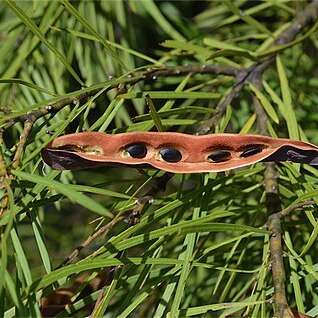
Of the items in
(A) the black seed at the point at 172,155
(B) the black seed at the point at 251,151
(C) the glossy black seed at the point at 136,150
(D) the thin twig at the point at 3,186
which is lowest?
(B) the black seed at the point at 251,151

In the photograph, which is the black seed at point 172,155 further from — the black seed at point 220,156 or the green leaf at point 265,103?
the green leaf at point 265,103

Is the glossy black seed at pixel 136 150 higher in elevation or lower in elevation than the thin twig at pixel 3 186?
lower

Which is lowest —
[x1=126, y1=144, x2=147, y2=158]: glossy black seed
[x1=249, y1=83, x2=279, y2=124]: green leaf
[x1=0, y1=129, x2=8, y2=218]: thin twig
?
[x1=249, y1=83, x2=279, y2=124]: green leaf

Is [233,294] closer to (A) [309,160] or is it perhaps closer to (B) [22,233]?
(A) [309,160]

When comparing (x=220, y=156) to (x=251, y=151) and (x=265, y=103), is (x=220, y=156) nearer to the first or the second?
(x=251, y=151)

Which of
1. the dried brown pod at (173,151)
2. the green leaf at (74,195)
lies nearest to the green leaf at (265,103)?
the dried brown pod at (173,151)

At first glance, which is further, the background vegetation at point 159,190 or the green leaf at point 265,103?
the green leaf at point 265,103

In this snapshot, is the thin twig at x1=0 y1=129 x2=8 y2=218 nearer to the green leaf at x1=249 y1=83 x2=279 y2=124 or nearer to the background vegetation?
the background vegetation

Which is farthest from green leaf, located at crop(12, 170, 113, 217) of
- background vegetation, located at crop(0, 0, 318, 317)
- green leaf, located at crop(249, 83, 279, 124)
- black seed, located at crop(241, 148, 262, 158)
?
green leaf, located at crop(249, 83, 279, 124)

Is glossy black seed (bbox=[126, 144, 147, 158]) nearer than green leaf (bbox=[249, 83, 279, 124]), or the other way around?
glossy black seed (bbox=[126, 144, 147, 158])
